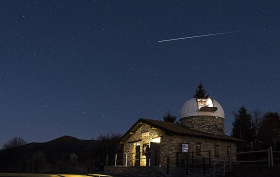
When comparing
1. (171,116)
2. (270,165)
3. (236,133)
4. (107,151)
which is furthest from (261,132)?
(270,165)

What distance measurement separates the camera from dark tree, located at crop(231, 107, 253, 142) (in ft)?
148

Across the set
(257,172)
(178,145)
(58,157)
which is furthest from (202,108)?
(58,157)

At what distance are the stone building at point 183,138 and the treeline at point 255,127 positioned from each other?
700 inches

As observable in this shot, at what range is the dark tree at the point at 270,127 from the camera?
42125 mm

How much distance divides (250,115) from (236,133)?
19.5ft

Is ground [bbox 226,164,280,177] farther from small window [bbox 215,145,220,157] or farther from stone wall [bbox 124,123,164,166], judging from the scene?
small window [bbox 215,145,220,157]

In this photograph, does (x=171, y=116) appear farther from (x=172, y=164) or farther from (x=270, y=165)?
(x=270, y=165)

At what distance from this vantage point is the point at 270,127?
4397cm

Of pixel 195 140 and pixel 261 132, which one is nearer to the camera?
pixel 195 140

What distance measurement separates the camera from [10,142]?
4791 centimetres

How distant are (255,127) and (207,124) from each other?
988 inches

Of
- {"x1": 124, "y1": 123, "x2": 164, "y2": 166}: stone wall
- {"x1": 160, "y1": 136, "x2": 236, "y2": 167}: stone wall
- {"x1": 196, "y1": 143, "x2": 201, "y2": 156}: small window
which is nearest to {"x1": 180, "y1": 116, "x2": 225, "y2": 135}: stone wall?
{"x1": 160, "y1": 136, "x2": 236, "y2": 167}: stone wall

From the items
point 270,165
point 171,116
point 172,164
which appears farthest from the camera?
point 171,116

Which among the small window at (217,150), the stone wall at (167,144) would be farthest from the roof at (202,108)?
the small window at (217,150)
